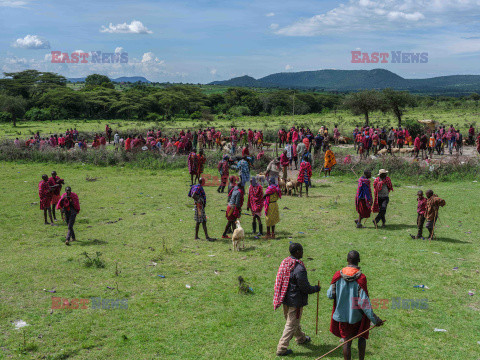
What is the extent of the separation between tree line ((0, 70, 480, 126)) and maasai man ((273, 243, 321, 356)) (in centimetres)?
3580

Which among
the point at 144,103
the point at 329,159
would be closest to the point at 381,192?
the point at 329,159

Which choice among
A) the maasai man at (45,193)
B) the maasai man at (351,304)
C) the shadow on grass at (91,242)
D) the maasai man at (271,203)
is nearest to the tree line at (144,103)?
the maasai man at (271,203)

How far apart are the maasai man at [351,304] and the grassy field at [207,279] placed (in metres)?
0.76

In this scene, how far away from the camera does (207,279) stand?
830 cm

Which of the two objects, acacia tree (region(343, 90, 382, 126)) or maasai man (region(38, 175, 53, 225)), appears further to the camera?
acacia tree (region(343, 90, 382, 126))

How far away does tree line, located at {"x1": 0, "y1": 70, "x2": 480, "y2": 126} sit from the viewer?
3994 cm

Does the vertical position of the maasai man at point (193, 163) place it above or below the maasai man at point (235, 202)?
above

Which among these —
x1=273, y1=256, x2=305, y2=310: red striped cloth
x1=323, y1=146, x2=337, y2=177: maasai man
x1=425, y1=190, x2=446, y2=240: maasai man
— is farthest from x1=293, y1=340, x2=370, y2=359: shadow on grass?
x1=323, y1=146, x2=337, y2=177: maasai man

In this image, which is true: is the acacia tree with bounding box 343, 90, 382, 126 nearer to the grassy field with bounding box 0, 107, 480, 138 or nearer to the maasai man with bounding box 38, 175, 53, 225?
the grassy field with bounding box 0, 107, 480, 138

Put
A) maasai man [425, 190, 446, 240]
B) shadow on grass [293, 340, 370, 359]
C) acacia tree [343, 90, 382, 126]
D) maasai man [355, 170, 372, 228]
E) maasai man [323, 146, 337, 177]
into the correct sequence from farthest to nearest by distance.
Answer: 1. acacia tree [343, 90, 382, 126]
2. maasai man [323, 146, 337, 177]
3. maasai man [355, 170, 372, 228]
4. maasai man [425, 190, 446, 240]
5. shadow on grass [293, 340, 370, 359]

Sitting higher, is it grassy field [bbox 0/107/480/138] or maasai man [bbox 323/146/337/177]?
grassy field [bbox 0/107/480/138]

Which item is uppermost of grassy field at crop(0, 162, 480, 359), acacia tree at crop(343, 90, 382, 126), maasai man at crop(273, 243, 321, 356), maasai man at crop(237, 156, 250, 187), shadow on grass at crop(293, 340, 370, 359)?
acacia tree at crop(343, 90, 382, 126)

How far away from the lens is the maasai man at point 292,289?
17.9ft

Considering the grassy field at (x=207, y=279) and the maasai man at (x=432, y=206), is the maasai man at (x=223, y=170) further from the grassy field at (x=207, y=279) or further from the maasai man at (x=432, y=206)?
the maasai man at (x=432, y=206)
